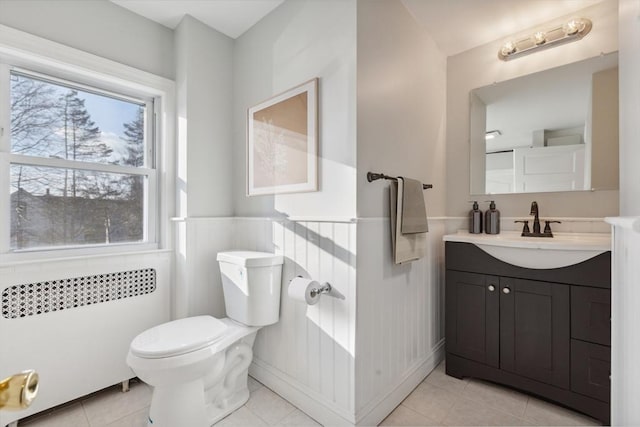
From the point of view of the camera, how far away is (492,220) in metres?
2.06

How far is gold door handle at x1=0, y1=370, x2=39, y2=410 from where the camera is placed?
436mm

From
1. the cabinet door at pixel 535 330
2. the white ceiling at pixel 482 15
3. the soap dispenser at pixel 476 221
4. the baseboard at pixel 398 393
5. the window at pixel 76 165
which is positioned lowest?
the baseboard at pixel 398 393

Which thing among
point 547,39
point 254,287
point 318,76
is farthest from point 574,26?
point 254,287

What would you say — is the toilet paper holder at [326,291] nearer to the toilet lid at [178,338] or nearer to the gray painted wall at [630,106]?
the toilet lid at [178,338]

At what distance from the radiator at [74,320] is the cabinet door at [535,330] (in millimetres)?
2144

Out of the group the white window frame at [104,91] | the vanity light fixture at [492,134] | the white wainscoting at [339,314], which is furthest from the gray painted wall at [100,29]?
the vanity light fixture at [492,134]

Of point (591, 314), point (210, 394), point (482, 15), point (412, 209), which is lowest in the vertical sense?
point (210, 394)

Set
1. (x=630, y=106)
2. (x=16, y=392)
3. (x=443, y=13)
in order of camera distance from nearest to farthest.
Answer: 1. (x=16, y=392)
2. (x=630, y=106)
3. (x=443, y=13)

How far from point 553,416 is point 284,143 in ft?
6.77

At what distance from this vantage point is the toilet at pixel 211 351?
1333 millimetres

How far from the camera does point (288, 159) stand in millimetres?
1750

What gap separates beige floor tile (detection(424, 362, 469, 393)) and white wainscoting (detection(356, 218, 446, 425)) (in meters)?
0.05

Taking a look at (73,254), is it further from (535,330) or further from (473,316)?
(535,330)

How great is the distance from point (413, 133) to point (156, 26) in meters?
1.83
